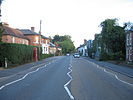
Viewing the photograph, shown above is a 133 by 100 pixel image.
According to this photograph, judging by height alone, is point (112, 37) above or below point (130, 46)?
above

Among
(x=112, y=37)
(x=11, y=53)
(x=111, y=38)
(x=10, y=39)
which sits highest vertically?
(x=112, y=37)

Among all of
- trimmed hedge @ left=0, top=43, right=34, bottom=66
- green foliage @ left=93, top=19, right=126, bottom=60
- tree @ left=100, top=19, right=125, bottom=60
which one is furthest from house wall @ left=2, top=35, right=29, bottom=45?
tree @ left=100, top=19, right=125, bottom=60

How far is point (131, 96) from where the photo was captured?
31.4 feet

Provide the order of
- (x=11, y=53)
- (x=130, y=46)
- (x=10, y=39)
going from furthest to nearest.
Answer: (x=10, y=39) < (x=130, y=46) < (x=11, y=53)

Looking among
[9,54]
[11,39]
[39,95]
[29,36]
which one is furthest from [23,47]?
[29,36]

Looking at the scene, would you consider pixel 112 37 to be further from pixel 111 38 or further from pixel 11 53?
pixel 11 53

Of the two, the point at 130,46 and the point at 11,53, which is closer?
the point at 11,53

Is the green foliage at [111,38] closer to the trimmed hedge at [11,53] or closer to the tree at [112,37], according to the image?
the tree at [112,37]

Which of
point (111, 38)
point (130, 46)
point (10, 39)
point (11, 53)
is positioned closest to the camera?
point (11, 53)

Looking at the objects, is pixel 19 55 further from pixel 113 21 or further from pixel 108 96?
pixel 113 21

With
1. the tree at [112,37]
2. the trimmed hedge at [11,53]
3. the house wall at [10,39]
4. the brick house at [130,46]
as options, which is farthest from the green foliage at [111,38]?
the trimmed hedge at [11,53]

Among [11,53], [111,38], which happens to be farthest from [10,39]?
[11,53]

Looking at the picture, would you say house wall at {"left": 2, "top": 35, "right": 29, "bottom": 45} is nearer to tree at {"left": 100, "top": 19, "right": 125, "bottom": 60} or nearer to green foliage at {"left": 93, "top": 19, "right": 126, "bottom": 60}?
green foliage at {"left": 93, "top": 19, "right": 126, "bottom": 60}

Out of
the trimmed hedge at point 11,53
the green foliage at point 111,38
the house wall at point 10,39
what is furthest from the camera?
the green foliage at point 111,38
